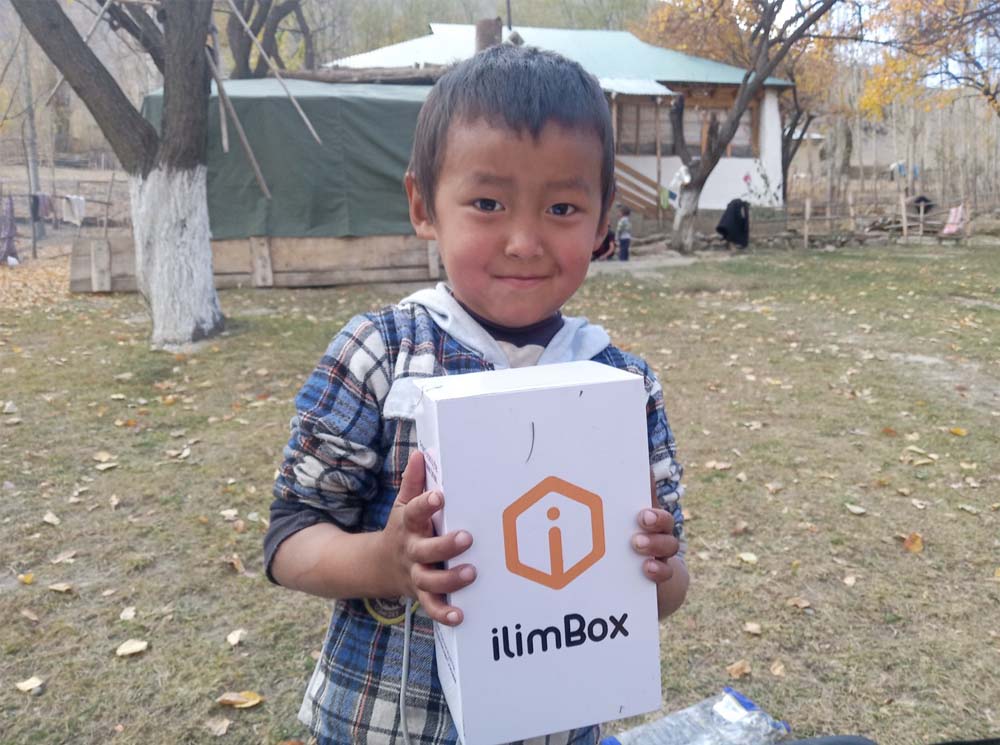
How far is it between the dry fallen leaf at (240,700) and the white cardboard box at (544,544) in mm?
1933

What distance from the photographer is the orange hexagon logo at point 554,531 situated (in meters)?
0.93

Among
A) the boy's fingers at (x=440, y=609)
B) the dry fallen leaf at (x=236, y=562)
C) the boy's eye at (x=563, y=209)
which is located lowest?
the dry fallen leaf at (x=236, y=562)

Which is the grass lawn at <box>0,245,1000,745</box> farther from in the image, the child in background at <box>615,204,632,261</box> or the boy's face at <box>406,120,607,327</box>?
the child in background at <box>615,204,632,261</box>

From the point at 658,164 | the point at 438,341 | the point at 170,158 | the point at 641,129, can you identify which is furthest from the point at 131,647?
the point at 641,129

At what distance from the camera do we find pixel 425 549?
900mm

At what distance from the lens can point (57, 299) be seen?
10.1m

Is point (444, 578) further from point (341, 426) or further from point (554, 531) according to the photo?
point (341, 426)

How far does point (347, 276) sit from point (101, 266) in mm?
3177

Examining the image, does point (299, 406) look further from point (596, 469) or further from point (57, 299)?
point (57, 299)

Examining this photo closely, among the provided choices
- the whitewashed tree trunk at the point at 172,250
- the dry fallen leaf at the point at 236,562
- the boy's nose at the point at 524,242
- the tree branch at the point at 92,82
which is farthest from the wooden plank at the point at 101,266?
the boy's nose at the point at 524,242

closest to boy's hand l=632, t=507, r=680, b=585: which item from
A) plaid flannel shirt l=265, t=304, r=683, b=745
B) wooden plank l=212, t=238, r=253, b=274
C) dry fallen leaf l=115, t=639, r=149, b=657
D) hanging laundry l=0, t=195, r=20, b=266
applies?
plaid flannel shirt l=265, t=304, r=683, b=745

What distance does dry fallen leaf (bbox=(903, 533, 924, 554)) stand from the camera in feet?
12.0

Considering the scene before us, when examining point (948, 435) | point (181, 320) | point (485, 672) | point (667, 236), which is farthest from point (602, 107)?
point (667, 236)

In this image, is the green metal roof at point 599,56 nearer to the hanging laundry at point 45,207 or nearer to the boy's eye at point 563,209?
the hanging laundry at point 45,207
